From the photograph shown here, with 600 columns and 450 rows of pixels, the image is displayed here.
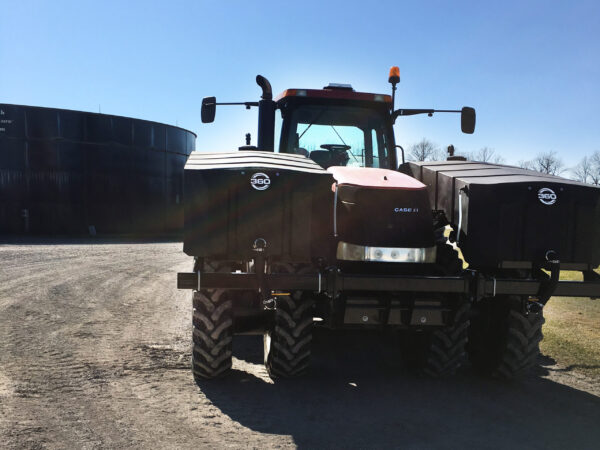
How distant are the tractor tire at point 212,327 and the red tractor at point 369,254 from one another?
0.01m

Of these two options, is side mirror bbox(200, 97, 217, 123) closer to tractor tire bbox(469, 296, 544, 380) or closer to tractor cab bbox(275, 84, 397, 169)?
tractor cab bbox(275, 84, 397, 169)

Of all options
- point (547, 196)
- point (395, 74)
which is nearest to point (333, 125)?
point (395, 74)

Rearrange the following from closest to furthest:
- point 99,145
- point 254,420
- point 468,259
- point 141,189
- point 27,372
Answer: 1. point 254,420
2. point 468,259
3. point 27,372
4. point 99,145
5. point 141,189

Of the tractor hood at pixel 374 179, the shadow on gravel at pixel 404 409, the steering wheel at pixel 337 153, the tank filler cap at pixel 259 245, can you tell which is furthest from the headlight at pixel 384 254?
the steering wheel at pixel 337 153

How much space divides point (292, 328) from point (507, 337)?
80.0 inches

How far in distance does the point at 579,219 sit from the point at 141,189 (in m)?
26.6

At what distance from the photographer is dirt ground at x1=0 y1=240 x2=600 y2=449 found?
3.76m

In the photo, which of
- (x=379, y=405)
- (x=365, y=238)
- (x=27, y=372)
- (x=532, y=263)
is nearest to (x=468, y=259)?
(x=532, y=263)

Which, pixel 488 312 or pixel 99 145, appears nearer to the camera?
pixel 488 312

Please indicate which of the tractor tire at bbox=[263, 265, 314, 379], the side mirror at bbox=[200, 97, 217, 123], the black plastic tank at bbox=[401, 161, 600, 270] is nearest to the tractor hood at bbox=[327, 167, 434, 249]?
the black plastic tank at bbox=[401, 161, 600, 270]

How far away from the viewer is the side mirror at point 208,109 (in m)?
6.40

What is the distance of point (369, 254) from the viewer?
184 inches

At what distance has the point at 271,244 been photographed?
4488mm

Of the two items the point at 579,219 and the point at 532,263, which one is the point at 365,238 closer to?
the point at 532,263
